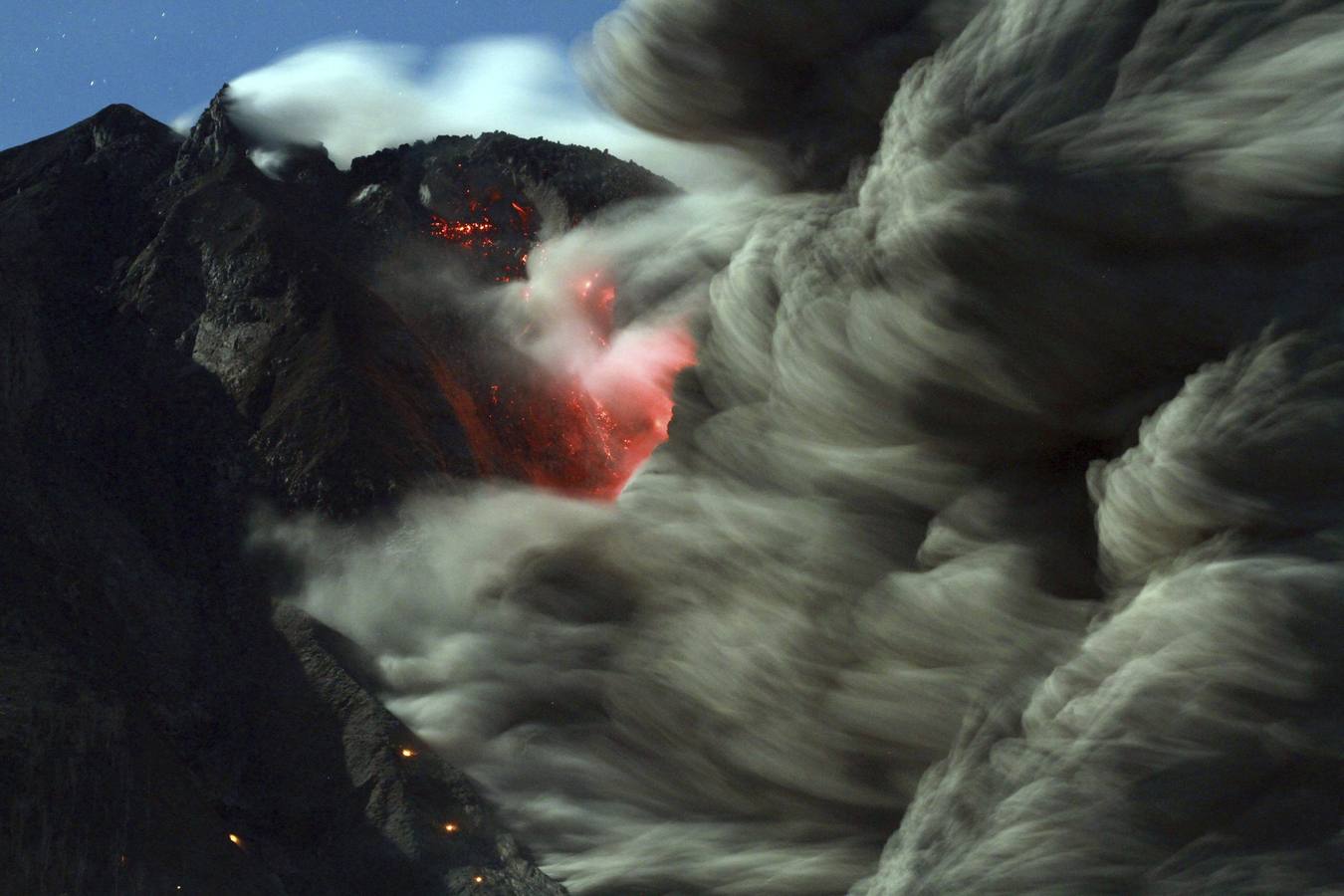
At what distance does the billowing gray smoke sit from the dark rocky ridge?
30 centimetres

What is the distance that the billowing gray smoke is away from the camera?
302 cm

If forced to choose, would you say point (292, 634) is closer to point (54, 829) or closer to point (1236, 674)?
point (54, 829)

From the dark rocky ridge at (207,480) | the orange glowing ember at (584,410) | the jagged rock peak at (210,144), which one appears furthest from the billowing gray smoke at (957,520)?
the jagged rock peak at (210,144)

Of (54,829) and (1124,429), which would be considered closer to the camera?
(54,829)

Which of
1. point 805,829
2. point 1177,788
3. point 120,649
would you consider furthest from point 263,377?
point 1177,788

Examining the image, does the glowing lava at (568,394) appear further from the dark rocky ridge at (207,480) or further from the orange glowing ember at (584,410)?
the dark rocky ridge at (207,480)

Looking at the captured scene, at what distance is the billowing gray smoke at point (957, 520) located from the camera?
302 cm

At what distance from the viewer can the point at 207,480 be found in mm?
5254

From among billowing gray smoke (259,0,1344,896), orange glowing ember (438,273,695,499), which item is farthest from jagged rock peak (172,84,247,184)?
billowing gray smoke (259,0,1344,896)

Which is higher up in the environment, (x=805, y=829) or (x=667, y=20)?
(x=667, y=20)

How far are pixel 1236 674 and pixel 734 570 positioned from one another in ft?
5.51

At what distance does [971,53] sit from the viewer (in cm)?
393

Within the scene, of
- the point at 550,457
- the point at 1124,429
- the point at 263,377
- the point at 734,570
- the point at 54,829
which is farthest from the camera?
the point at 550,457

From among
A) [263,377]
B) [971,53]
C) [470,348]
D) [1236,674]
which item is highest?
[470,348]
